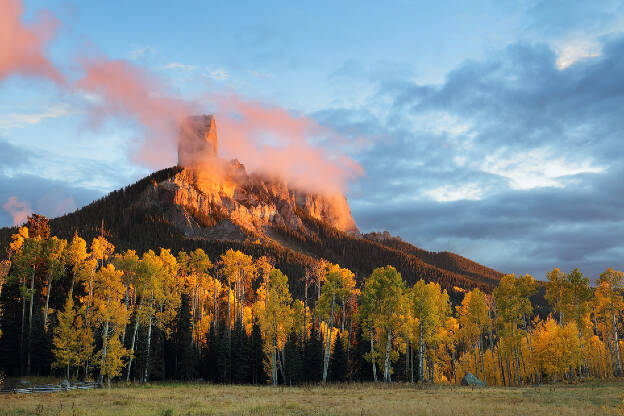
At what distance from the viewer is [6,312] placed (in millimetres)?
46812

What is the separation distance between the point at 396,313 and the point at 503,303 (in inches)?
572

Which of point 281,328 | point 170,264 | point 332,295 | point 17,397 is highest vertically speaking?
point 170,264

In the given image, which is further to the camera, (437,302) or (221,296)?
(221,296)

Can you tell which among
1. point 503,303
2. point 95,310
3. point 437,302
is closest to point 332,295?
point 437,302

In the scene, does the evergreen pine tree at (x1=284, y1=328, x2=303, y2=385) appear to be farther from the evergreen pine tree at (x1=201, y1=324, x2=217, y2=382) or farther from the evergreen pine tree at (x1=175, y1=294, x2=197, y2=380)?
the evergreen pine tree at (x1=175, y1=294, x2=197, y2=380)

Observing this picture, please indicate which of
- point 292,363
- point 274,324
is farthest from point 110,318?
point 292,363

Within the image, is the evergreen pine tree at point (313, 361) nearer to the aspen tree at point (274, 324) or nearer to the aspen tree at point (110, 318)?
the aspen tree at point (274, 324)

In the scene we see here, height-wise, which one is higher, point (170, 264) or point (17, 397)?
point (170, 264)

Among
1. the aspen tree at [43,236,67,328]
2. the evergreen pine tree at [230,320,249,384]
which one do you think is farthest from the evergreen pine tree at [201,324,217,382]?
the aspen tree at [43,236,67,328]

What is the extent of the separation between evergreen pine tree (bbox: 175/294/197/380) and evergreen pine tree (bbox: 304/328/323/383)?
46.3 feet

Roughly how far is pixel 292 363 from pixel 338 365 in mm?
6014

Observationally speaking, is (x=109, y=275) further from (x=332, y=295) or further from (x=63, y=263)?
(x=332, y=295)

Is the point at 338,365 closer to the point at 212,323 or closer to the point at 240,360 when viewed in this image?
the point at 240,360

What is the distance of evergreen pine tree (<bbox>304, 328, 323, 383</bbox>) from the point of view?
2074 inches
